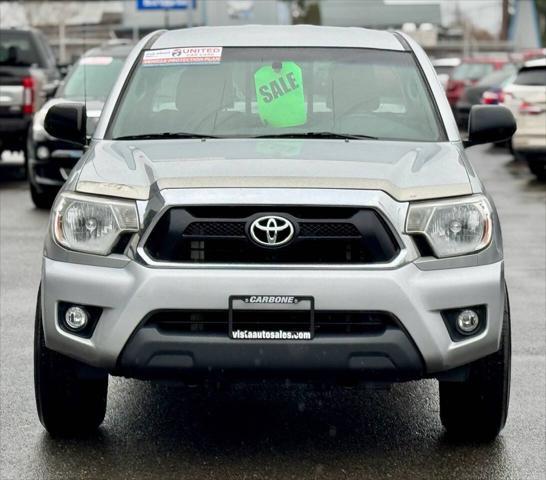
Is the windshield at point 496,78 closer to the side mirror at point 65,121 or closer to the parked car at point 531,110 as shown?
the parked car at point 531,110

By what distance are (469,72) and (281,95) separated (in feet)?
99.8

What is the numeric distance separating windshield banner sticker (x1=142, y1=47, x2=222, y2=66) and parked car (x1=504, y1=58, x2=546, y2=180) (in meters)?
11.4

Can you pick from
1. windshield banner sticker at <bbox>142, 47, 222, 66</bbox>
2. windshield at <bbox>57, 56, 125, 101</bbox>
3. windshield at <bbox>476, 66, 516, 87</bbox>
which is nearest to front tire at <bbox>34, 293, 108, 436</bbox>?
windshield banner sticker at <bbox>142, 47, 222, 66</bbox>

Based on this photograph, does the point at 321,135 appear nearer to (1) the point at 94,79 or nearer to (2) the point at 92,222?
(2) the point at 92,222

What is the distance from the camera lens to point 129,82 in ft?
21.8

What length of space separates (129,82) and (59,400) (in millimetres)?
1726

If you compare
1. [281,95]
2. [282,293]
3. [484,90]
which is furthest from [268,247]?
[484,90]

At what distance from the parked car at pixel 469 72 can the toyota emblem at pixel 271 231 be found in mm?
30515

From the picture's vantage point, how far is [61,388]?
5.59 metres

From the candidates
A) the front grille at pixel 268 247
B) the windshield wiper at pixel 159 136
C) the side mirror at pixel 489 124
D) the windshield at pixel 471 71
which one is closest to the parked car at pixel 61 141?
the windshield wiper at pixel 159 136

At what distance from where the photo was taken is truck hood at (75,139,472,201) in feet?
17.3

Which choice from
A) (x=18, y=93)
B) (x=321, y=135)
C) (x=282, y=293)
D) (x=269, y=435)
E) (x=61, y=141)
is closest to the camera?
(x=282, y=293)

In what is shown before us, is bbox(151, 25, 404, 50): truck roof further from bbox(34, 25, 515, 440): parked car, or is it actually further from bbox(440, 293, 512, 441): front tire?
bbox(440, 293, 512, 441): front tire

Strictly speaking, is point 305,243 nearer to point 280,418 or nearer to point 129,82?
point 280,418
